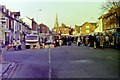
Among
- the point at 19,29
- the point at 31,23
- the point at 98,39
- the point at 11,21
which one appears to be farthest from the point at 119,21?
the point at 31,23

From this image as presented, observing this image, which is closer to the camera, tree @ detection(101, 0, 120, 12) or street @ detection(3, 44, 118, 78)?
street @ detection(3, 44, 118, 78)

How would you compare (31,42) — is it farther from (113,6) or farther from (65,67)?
(65,67)

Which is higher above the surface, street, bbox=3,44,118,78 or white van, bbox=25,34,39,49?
white van, bbox=25,34,39,49

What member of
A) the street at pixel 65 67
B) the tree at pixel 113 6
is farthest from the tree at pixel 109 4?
the street at pixel 65 67

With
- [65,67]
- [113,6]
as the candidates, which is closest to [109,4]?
[113,6]

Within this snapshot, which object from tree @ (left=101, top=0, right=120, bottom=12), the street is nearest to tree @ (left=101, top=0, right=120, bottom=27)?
tree @ (left=101, top=0, right=120, bottom=12)

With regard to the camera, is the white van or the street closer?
the street

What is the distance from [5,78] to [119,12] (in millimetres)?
41356

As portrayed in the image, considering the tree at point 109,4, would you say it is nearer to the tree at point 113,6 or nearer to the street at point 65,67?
the tree at point 113,6

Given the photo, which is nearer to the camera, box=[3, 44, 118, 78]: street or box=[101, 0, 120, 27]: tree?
box=[3, 44, 118, 78]: street

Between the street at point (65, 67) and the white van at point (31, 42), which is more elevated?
the white van at point (31, 42)

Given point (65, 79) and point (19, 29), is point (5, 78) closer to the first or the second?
point (65, 79)

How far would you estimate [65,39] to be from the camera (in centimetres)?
7100

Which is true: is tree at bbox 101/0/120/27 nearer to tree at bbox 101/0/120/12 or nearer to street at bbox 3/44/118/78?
tree at bbox 101/0/120/12
